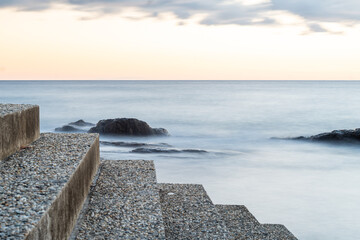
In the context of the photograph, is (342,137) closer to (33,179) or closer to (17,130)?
(17,130)

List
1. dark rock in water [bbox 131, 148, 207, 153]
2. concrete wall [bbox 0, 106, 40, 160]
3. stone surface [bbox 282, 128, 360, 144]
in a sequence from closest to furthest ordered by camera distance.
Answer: concrete wall [bbox 0, 106, 40, 160] → dark rock in water [bbox 131, 148, 207, 153] → stone surface [bbox 282, 128, 360, 144]

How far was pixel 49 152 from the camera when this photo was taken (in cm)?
472

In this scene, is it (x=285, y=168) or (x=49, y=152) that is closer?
(x=49, y=152)

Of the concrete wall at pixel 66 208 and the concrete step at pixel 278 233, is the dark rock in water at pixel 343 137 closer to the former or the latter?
the concrete step at pixel 278 233

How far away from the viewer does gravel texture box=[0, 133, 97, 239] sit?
2.55 m

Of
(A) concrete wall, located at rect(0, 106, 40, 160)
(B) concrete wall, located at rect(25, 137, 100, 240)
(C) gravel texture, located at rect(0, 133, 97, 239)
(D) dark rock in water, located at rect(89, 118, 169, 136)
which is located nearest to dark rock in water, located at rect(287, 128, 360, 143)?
(D) dark rock in water, located at rect(89, 118, 169, 136)

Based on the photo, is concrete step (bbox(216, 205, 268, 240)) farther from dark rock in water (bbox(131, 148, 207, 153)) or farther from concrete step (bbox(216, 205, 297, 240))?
dark rock in water (bbox(131, 148, 207, 153))

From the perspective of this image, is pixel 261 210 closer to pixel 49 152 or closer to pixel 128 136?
pixel 49 152

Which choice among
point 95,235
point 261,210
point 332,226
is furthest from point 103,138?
point 95,235

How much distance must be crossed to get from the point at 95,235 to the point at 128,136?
1260 cm

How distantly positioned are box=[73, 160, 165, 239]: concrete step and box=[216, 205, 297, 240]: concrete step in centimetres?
147

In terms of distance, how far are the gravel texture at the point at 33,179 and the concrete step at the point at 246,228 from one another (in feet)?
8.32

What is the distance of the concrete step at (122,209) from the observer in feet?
11.9

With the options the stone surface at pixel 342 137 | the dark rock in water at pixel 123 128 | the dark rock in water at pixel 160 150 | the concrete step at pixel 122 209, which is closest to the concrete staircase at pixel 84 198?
the concrete step at pixel 122 209
